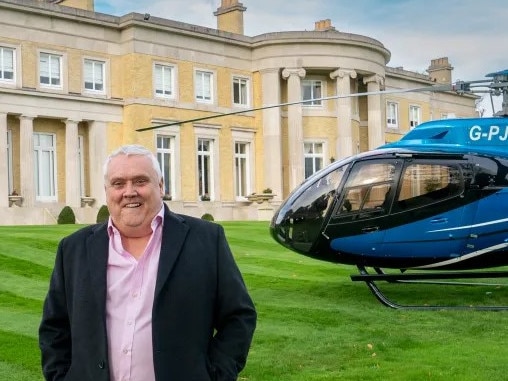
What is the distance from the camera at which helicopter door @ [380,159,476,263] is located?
11203 mm

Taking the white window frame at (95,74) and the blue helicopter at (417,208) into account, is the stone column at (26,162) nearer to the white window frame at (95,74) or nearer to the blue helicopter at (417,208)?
the white window frame at (95,74)

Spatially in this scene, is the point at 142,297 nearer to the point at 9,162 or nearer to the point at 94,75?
the point at 9,162

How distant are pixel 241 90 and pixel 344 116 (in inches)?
212

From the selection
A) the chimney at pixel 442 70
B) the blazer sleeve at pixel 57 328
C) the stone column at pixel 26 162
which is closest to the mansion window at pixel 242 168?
the stone column at pixel 26 162

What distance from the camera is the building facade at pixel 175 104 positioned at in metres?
32.2

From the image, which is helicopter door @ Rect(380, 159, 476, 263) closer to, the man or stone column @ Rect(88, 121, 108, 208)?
the man

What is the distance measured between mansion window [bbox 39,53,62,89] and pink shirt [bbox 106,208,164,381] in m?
30.6

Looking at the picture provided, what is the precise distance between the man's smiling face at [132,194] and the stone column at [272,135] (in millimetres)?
35238

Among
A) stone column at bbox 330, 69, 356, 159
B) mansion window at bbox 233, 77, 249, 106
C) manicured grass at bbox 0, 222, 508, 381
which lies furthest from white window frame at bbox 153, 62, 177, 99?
manicured grass at bbox 0, 222, 508, 381

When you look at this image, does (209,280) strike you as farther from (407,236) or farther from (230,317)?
(407,236)

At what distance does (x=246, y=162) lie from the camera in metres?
39.7

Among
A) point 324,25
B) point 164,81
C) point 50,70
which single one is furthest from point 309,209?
point 324,25

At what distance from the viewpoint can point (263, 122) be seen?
3969cm

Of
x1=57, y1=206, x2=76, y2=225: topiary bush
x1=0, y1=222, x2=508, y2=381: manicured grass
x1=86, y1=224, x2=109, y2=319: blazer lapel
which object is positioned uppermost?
x1=86, y1=224, x2=109, y2=319: blazer lapel
